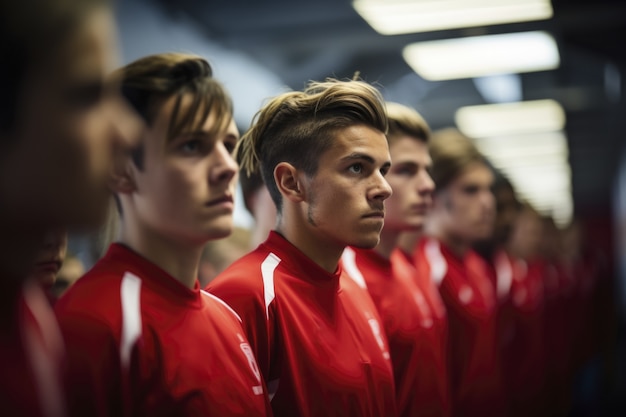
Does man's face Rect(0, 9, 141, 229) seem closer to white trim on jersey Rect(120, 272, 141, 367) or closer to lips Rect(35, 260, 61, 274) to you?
white trim on jersey Rect(120, 272, 141, 367)

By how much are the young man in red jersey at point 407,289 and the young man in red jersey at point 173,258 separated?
1104 millimetres

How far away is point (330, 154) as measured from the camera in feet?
8.52

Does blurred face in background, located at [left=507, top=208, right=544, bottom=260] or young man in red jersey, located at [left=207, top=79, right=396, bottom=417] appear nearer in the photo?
young man in red jersey, located at [left=207, top=79, right=396, bottom=417]

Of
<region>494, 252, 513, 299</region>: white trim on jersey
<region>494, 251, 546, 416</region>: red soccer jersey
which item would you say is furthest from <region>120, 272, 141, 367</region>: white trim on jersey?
<region>494, 252, 513, 299</region>: white trim on jersey

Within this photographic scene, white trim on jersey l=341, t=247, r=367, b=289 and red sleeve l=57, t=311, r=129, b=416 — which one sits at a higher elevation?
red sleeve l=57, t=311, r=129, b=416

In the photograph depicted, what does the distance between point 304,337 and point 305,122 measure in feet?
1.96

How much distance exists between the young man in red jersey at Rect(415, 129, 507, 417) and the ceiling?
514mm

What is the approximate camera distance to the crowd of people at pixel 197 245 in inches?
52.2

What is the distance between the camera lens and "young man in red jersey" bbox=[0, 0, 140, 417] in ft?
4.26

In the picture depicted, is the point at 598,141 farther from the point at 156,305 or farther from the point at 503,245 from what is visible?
the point at 156,305

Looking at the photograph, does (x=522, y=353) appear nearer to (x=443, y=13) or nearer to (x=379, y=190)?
(x=443, y=13)

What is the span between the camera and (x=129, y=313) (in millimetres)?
1961

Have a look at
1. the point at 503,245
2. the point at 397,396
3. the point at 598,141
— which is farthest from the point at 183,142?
the point at 598,141

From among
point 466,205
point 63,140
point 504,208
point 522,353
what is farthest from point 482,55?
point 63,140
